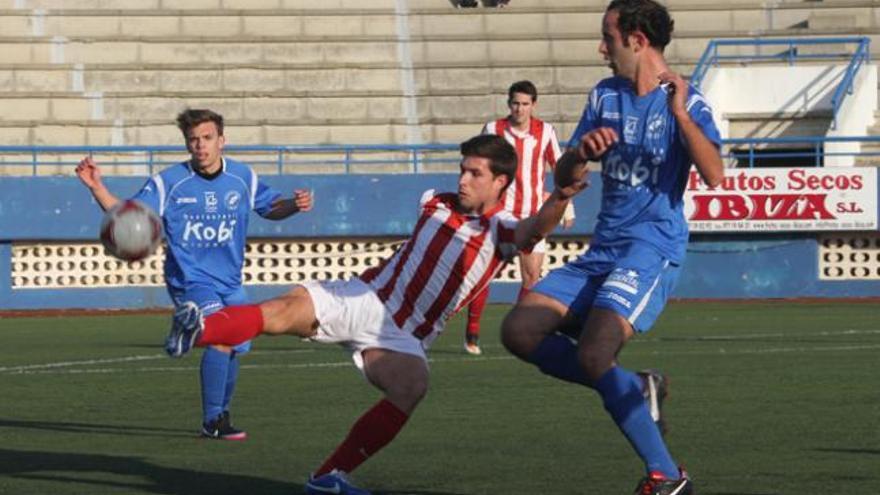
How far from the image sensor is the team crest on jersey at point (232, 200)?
11.1m

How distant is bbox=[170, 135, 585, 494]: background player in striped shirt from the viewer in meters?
8.05

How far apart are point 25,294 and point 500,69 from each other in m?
9.52

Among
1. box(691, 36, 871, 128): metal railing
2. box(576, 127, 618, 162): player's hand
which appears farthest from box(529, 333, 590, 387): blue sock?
box(691, 36, 871, 128): metal railing

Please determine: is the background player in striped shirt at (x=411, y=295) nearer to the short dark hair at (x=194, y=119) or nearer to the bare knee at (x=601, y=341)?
the bare knee at (x=601, y=341)

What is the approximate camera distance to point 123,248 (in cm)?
860

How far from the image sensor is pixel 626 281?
7.91 m

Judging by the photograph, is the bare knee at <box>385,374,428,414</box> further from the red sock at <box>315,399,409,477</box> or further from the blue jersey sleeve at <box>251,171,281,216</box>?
the blue jersey sleeve at <box>251,171,281,216</box>

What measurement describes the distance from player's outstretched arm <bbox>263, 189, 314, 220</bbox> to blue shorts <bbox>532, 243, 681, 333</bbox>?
111 inches

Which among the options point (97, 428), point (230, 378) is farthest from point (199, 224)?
point (97, 428)

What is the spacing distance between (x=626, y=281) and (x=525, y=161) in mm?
8357

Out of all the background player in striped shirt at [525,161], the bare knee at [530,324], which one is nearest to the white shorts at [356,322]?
the bare knee at [530,324]

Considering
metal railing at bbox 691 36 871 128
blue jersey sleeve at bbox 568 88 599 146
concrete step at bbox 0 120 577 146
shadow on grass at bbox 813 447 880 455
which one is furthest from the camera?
concrete step at bbox 0 120 577 146

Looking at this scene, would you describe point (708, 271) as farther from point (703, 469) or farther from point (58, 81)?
point (703, 469)

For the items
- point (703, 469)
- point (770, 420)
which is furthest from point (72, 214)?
point (703, 469)
